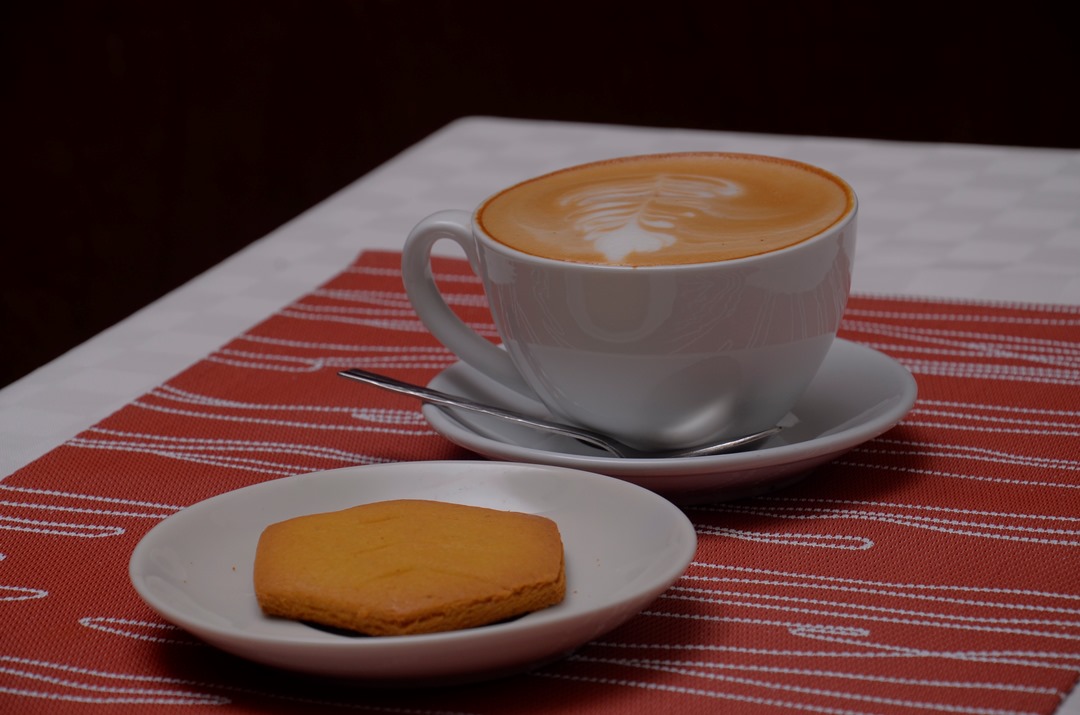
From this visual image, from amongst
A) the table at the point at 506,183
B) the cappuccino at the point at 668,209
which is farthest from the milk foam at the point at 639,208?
the table at the point at 506,183

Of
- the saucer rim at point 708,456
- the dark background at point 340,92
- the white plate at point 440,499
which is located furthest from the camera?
the dark background at point 340,92

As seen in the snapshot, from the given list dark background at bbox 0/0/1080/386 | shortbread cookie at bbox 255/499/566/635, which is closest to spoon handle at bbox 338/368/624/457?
shortbread cookie at bbox 255/499/566/635

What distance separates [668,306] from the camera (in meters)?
0.61

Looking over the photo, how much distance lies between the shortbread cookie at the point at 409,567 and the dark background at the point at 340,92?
2342mm

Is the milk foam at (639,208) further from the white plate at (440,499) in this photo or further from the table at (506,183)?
the table at (506,183)

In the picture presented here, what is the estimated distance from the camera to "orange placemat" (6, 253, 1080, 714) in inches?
18.7

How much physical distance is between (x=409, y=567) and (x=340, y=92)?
269 centimetres

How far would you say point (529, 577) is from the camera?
1.55ft

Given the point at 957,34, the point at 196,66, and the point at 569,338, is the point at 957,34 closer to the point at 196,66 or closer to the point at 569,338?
the point at 196,66

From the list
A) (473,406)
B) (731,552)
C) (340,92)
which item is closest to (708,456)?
(731,552)

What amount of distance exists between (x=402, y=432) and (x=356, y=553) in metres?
0.28

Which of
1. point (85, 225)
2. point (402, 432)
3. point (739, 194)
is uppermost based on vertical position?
point (739, 194)

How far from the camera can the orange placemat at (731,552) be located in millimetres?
474

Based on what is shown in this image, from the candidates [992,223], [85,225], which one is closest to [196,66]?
[85,225]
